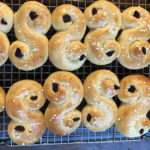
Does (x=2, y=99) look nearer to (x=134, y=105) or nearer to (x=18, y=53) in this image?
(x=18, y=53)

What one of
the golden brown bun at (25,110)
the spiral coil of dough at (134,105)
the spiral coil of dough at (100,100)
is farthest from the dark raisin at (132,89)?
the golden brown bun at (25,110)

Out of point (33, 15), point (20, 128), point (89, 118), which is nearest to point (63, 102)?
point (89, 118)

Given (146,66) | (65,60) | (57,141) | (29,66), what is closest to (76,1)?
(65,60)

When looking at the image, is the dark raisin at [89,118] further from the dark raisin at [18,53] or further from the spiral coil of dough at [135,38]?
the dark raisin at [18,53]

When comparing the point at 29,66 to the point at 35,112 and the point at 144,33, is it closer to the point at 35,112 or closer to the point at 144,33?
the point at 35,112

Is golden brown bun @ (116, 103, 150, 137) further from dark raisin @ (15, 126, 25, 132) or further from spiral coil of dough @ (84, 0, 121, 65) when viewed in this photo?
dark raisin @ (15, 126, 25, 132)

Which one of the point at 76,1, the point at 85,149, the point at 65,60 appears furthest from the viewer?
the point at 85,149
